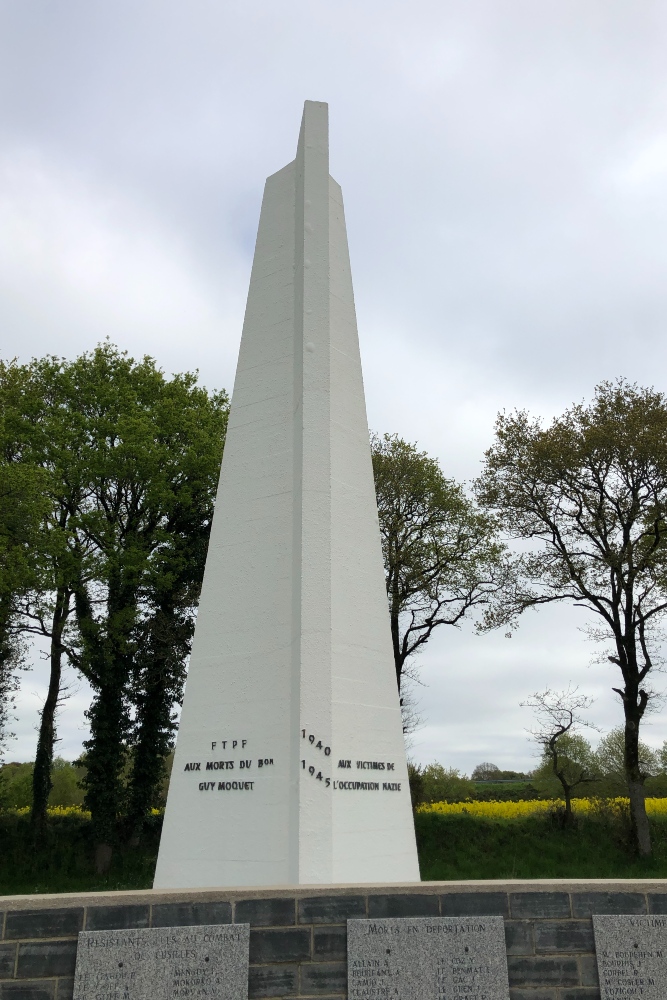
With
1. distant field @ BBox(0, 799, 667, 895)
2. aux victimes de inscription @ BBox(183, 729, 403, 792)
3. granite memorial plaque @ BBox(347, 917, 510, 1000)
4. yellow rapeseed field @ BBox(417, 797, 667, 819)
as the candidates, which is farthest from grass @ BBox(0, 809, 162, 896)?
granite memorial plaque @ BBox(347, 917, 510, 1000)

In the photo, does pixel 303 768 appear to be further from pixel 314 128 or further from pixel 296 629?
pixel 314 128

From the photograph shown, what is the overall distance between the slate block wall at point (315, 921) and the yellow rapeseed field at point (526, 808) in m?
20.5

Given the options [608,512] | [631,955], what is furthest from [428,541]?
[631,955]

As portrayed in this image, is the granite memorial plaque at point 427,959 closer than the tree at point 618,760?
Yes

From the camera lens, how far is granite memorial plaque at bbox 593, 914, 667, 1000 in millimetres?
6113

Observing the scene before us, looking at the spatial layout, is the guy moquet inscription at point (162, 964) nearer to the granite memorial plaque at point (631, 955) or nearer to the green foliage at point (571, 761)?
the granite memorial plaque at point (631, 955)

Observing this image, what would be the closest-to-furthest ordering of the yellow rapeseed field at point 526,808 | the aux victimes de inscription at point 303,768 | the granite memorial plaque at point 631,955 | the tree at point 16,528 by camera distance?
the granite memorial plaque at point 631,955, the aux victimes de inscription at point 303,768, the tree at point 16,528, the yellow rapeseed field at point 526,808

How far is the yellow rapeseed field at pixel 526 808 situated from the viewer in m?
25.2

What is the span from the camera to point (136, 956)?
5.67 m

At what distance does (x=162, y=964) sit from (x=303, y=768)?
116 inches

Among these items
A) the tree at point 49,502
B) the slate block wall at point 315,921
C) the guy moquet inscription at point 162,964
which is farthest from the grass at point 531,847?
the guy moquet inscription at point 162,964

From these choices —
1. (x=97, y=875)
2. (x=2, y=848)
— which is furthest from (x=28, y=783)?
(x=97, y=875)

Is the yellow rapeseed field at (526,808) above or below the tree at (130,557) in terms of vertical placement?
below

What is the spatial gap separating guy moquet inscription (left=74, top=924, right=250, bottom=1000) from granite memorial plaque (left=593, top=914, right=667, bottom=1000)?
106 inches
